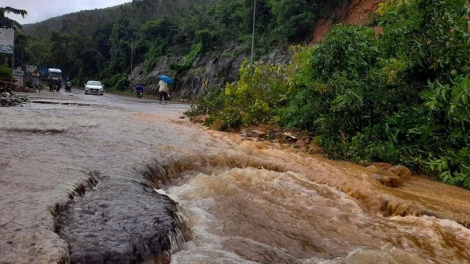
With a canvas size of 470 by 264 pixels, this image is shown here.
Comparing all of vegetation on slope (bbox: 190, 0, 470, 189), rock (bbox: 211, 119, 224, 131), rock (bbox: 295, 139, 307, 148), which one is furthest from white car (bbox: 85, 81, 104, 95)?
rock (bbox: 295, 139, 307, 148)

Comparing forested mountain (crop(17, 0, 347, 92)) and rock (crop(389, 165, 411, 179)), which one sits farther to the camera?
forested mountain (crop(17, 0, 347, 92))

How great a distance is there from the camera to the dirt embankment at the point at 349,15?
2522cm

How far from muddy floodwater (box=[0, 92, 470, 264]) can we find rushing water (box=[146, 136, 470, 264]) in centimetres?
1

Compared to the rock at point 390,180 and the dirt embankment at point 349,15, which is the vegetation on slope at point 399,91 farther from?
the dirt embankment at point 349,15

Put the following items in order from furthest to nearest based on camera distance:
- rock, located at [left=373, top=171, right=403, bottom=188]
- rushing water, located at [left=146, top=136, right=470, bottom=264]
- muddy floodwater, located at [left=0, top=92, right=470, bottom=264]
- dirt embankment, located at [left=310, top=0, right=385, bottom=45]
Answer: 1. dirt embankment, located at [left=310, top=0, right=385, bottom=45]
2. rock, located at [left=373, top=171, right=403, bottom=188]
3. rushing water, located at [left=146, top=136, right=470, bottom=264]
4. muddy floodwater, located at [left=0, top=92, right=470, bottom=264]

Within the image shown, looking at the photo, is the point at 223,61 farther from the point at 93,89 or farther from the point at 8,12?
the point at 8,12

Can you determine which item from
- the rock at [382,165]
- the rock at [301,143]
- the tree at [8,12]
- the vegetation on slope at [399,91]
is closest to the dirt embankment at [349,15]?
the vegetation on slope at [399,91]

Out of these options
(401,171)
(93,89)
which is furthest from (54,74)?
(401,171)

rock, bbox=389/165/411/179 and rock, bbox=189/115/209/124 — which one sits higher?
rock, bbox=389/165/411/179

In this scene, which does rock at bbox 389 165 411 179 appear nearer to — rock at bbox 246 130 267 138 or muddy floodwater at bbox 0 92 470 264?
muddy floodwater at bbox 0 92 470 264

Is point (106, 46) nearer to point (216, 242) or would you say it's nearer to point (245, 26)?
point (245, 26)

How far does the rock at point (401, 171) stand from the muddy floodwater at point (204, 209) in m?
0.13

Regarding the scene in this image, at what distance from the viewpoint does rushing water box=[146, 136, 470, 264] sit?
9.08 ft

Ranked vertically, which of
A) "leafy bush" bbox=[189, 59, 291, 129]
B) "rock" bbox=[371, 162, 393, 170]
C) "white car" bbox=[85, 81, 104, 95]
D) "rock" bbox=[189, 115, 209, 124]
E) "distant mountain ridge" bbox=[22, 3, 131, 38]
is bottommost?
"white car" bbox=[85, 81, 104, 95]
